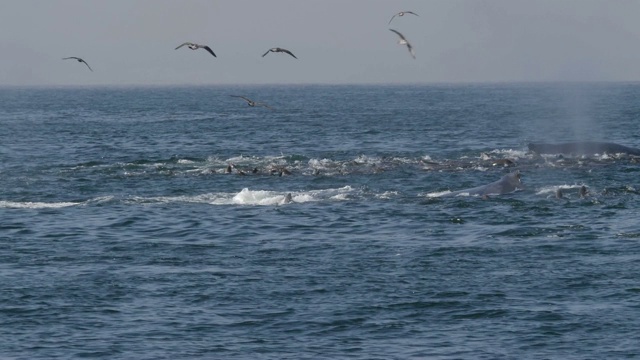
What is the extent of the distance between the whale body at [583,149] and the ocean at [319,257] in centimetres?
135

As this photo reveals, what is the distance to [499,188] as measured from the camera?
1841 inches

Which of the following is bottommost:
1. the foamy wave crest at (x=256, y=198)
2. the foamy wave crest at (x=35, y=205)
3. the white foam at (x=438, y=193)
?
the foamy wave crest at (x=35, y=205)

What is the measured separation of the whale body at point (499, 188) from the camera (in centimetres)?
4641

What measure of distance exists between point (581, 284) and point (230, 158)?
37.2m

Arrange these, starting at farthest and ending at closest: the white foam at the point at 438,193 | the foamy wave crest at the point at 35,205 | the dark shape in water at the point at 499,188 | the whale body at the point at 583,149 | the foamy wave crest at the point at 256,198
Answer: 1. the whale body at the point at 583,149
2. the white foam at the point at 438,193
3. the foamy wave crest at the point at 256,198
4. the dark shape in water at the point at 499,188
5. the foamy wave crest at the point at 35,205

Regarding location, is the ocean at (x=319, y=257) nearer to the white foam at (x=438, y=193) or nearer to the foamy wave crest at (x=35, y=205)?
the white foam at (x=438, y=193)

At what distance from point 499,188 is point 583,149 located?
17464mm

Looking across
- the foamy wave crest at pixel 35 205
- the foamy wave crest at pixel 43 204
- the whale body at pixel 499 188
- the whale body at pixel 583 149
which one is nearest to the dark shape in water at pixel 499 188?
the whale body at pixel 499 188

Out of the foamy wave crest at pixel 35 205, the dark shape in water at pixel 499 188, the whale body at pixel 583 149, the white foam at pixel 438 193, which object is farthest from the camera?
the whale body at pixel 583 149

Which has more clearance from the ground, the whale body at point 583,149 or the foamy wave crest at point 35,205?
the whale body at point 583,149

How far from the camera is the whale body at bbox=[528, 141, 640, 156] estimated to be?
6159 cm

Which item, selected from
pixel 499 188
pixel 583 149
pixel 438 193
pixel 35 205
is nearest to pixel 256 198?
pixel 438 193

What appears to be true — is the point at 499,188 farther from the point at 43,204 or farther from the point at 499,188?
the point at 43,204

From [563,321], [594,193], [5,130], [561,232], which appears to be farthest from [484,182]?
[5,130]
